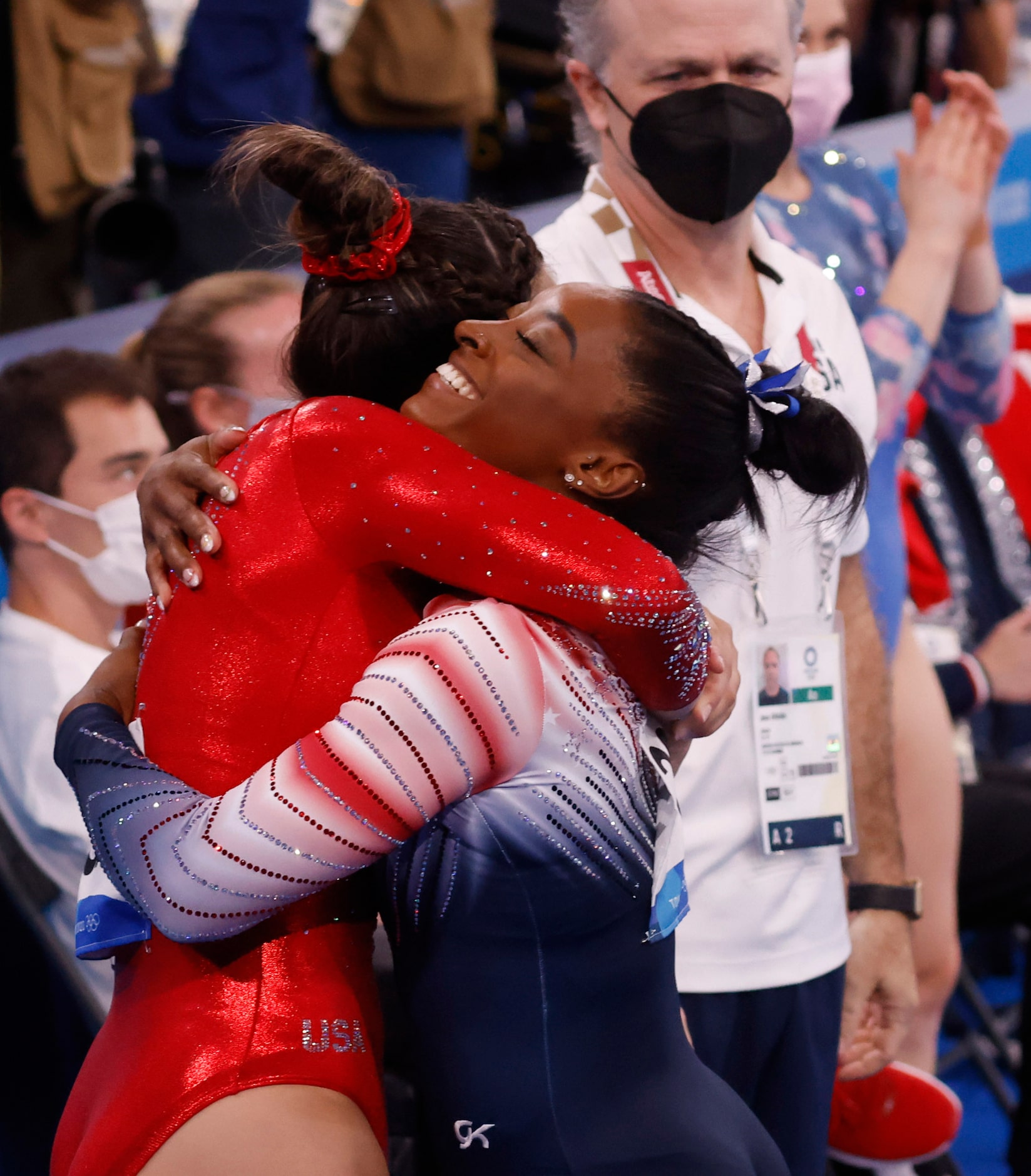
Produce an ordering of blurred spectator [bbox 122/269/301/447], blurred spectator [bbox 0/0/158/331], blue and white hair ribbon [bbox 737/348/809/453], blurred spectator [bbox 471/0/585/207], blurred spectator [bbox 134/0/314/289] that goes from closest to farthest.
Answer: blue and white hair ribbon [bbox 737/348/809/453], blurred spectator [bbox 122/269/301/447], blurred spectator [bbox 0/0/158/331], blurred spectator [bbox 134/0/314/289], blurred spectator [bbox 471/0/585/207]

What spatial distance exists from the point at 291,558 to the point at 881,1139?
1.54m

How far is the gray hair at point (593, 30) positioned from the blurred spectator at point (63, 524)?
3.62ft

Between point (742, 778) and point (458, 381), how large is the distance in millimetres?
657

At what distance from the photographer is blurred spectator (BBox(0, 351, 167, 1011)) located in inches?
92.9

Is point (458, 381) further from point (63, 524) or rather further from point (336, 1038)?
point (63, 524)

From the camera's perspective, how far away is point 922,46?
6.19m

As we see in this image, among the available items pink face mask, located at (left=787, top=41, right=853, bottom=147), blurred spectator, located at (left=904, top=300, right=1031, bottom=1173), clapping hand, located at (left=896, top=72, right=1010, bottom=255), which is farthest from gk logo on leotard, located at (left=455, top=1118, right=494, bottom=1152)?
blurred spectator, located at (left=904, top=300, right=1031, bottom=1173)

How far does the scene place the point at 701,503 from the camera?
126 centimetres

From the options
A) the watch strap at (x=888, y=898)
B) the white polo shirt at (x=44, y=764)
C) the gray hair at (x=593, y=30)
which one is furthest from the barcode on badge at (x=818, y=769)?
the white polo shirt at (x=44, y=764)

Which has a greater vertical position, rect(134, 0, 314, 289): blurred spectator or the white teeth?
the white teeth

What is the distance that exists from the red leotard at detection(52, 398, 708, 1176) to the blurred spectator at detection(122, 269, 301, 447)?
157 centimetres

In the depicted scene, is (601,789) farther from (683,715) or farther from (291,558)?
(291,558)

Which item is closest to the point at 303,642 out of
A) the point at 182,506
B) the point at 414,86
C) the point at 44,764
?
the point at 182,506

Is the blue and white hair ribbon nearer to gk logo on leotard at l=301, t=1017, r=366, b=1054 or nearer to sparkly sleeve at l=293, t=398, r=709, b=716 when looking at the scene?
sparkly sleeve at l=293, t=398, r=709, b=716
